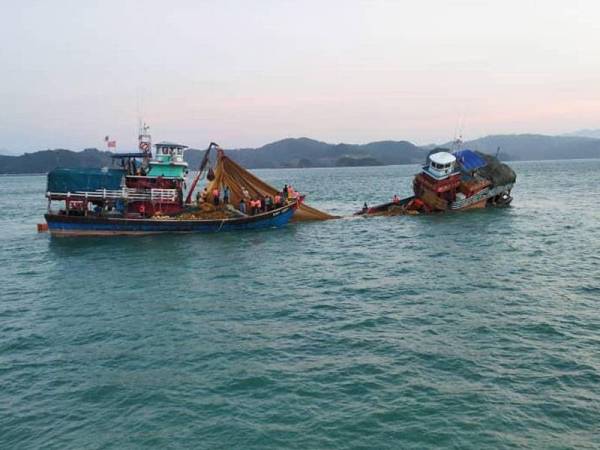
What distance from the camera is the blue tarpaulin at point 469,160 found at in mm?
55688

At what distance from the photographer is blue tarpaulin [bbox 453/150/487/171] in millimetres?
55688

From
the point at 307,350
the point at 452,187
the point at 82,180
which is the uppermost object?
the point at 82,180

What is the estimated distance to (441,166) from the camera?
5312 centimetres

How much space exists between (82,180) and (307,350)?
35.3m

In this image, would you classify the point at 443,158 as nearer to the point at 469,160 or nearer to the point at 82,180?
the point at 469,160

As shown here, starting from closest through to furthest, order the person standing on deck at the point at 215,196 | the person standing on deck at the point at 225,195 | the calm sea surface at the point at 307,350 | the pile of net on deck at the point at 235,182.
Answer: the calm sea surface at the point at 307,350, the person standing on deck at the point at 215,196, the pile of net on deck at the point at 235,182, the person standing on deck at the point at 225,195

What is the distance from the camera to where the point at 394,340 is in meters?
18.2

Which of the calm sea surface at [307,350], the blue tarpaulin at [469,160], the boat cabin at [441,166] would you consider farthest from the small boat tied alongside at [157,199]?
the blue tarpaulin at [469,160]

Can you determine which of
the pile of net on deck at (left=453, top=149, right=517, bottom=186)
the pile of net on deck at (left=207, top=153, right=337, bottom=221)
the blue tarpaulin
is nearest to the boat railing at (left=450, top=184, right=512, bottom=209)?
the pile of net on deck at (left=453, top=149, right=517, bottom=186)

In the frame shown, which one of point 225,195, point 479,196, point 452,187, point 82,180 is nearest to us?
point 82,180

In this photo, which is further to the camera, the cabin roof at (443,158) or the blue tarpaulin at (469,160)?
the blue tarpaulin at (469,160)

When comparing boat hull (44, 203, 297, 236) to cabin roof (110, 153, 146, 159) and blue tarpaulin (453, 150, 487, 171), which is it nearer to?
cabin roof (110, 153, 146, 159)

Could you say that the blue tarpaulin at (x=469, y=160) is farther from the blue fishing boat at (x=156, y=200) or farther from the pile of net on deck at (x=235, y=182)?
the pile of net on deck at (x=235, y=182)

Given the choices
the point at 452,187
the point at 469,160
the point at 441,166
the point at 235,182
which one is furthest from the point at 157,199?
the point at 469,160
